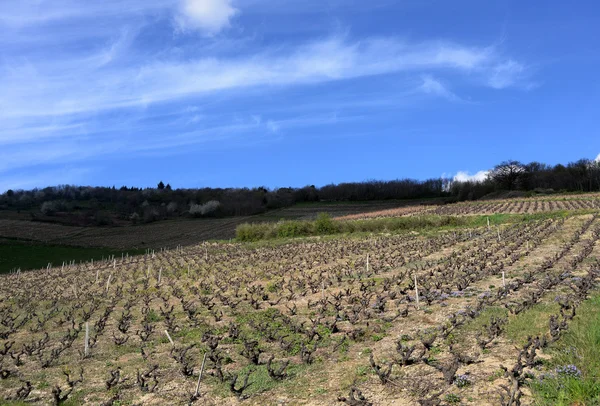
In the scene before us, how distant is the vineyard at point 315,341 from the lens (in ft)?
25.4

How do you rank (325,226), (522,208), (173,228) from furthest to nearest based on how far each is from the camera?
(173,228)
(522,208)
(325,226)

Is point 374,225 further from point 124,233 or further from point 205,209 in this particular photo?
point 205,209

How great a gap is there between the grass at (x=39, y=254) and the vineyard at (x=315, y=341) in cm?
3384

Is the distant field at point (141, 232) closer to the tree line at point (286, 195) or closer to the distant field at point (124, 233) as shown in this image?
the distant field at point (124, 233)

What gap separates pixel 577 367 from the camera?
281 inches

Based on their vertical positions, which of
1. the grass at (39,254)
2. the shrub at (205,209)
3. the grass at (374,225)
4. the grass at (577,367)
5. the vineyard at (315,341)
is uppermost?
the shrub at (205,209)

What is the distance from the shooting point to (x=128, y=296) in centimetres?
2006

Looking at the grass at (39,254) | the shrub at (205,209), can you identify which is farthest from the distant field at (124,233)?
the shrub at (205,209)

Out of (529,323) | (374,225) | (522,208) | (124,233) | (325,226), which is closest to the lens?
(529,323)

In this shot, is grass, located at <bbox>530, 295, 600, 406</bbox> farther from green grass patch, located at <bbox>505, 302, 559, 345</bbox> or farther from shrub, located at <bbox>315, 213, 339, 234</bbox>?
shrub, located at <bbox>315, 213, 339, 234</bbox>

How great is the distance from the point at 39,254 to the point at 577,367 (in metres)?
63.7

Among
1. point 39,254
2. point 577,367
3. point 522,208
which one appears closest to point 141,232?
point 39,254

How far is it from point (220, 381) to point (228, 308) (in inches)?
278

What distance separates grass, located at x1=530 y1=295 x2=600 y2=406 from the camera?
629cm
